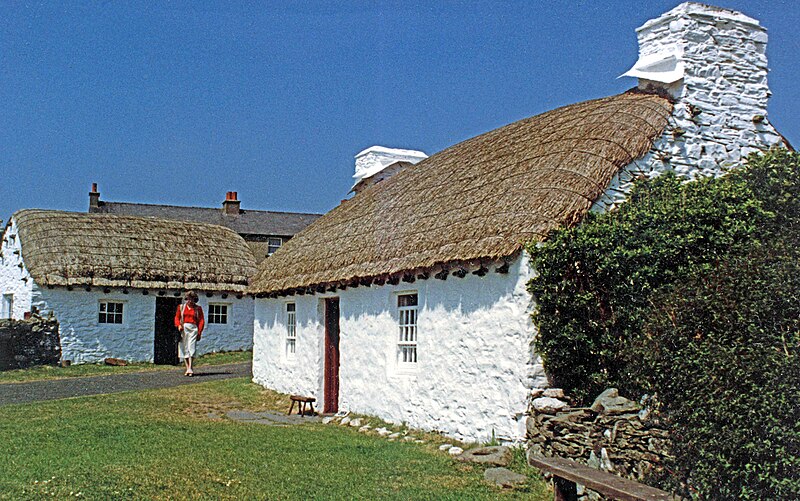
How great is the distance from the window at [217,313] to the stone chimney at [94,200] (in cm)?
1692

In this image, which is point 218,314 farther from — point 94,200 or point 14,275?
point 94,200

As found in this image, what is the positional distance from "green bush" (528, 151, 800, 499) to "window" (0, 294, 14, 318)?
21.7m

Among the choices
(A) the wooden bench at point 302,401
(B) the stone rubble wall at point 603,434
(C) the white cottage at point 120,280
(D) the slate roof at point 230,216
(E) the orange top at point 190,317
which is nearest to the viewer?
(B) the stone rubble wall at point 603,434

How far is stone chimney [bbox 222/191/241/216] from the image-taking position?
133 feet

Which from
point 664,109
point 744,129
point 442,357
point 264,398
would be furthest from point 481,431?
point 264,398

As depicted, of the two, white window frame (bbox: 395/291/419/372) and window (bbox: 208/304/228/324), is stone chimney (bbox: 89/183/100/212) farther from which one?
white window frame (bbox: 395/291/419/372)

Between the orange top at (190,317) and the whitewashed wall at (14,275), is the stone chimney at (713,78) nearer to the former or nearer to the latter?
the orange top at (190,317)

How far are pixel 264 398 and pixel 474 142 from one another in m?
6.88

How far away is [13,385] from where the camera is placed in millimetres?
18719

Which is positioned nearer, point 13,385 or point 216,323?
point 13,385

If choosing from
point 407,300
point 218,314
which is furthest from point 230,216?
point 407,300

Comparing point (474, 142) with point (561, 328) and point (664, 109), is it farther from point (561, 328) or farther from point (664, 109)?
point (561, 328)

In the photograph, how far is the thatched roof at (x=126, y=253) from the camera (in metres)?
24.1


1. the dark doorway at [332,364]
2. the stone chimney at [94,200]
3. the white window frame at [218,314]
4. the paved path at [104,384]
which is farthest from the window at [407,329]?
the stone chimney at [94,200]
